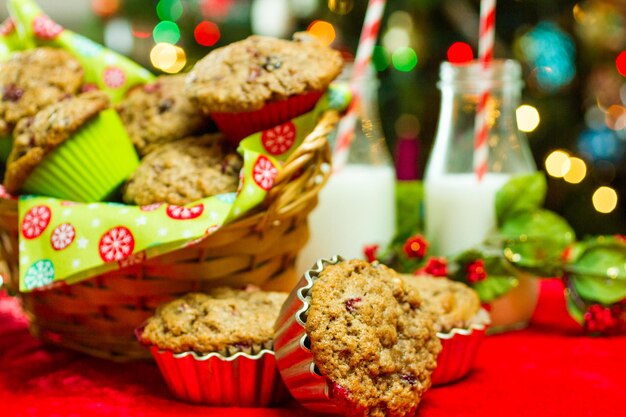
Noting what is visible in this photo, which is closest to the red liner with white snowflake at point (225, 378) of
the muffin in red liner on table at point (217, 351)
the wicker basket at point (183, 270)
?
the muffin in red liner on table at point (217, 351)

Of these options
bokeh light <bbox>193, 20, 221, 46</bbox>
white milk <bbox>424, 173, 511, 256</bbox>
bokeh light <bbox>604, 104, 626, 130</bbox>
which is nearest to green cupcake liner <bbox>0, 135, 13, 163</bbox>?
white milk <bbox>424, 173, 511, 256</bbox>

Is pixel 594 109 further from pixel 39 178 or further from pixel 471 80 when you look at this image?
pixel 39 178

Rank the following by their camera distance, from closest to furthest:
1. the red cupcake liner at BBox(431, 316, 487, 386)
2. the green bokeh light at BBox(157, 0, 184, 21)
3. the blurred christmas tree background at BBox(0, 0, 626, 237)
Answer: the red cupcake liner at BBox(431, 316, 487, 386) → the blurred christmas tree background at BBox(0, 0, 626, 237) → the green bokeh light at BBox(157, 0, 184, 21)

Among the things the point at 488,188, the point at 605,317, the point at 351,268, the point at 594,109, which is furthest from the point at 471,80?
the point at 594,109

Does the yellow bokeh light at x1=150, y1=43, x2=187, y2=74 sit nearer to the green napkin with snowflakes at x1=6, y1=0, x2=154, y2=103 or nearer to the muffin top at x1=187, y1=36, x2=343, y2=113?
the green napkin with snowflakes at x1=6, y1=0, x2=154, y2=103

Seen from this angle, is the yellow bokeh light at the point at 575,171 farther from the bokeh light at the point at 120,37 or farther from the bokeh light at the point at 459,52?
the bokeh light at the point at 120,37
